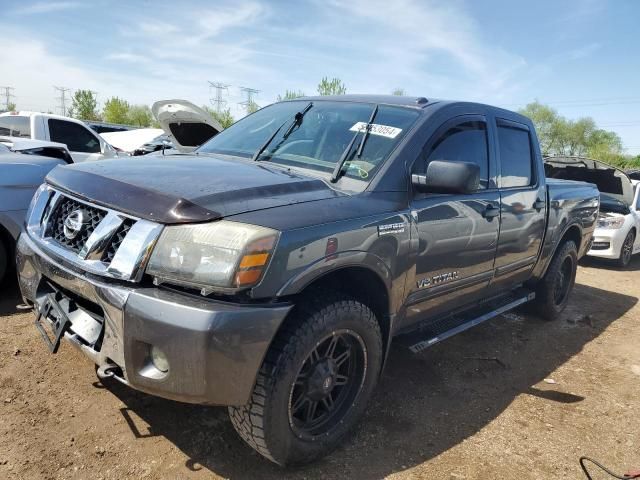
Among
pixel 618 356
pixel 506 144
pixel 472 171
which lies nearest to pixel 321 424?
pixel 472 171

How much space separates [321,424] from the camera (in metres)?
2.57

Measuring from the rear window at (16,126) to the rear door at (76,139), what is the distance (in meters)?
0.35

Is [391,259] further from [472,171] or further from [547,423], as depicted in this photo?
[547,423]

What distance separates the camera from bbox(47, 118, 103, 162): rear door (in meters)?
8.41

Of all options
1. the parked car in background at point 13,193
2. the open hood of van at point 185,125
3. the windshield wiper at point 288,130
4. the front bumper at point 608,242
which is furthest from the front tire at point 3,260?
the front bumper at point 608,242

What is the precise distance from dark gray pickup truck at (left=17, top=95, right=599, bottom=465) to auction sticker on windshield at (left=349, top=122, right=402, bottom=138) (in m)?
0.01

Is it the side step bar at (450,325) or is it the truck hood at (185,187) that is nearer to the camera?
A: the truck hood at (185,187)

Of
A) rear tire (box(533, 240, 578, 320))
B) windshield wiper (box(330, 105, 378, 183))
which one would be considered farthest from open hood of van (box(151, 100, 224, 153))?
rear tire (box(533, 240, 578, 320))

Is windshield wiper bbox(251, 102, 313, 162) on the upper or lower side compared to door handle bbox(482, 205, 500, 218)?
upper

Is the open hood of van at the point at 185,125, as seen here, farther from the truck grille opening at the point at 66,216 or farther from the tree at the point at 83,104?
the tree at the point at 83,104

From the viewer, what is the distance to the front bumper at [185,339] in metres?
1.92

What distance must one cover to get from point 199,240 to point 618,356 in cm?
417

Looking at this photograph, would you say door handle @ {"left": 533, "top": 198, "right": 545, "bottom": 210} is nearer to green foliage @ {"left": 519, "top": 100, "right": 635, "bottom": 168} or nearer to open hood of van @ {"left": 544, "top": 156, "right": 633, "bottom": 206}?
open hood of van @ {"left": 544, "top": 156, "right": 633, "bottom": 206}

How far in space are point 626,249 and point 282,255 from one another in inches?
349
